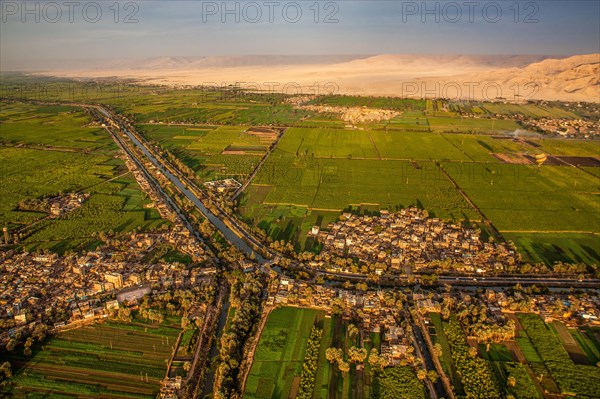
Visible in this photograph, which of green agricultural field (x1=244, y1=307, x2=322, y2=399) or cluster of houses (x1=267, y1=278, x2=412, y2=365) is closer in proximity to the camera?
green agricultural field (x1=244, y1=307, x2=322, y2=399)

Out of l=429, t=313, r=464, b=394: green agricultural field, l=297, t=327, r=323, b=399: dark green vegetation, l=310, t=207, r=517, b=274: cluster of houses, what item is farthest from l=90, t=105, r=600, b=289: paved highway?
l=297, t=327, r=323, b=399: dark green vegetation

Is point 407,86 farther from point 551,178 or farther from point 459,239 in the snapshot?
point 459,239

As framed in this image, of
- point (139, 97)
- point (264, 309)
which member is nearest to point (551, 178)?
point (264, 309)

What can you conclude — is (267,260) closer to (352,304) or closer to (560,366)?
(352,304)

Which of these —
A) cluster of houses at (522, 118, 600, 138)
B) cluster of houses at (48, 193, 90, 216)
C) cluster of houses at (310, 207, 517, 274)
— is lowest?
cluster of houses at (310, 207, 517, 274)

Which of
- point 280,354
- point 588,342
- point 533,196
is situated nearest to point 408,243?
point 588,342

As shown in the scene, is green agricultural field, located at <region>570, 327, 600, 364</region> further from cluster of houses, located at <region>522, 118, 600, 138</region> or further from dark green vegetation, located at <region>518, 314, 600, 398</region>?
cluster of houses, located at <region>522, 118, 600, 138</region>

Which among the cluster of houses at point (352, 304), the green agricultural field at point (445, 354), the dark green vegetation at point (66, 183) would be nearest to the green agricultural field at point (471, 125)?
the dark green vegetation at point (66, 183)

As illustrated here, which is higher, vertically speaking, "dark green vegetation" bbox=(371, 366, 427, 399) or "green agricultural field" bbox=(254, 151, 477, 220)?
"green agricultural field" bbox=(254, 151, 477, 220)
